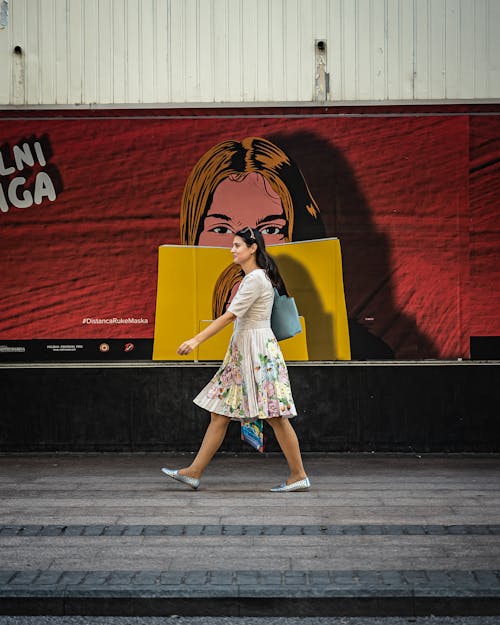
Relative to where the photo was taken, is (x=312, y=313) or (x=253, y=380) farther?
(x=312, y=313)

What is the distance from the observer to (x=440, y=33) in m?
9.71

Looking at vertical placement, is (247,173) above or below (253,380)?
above

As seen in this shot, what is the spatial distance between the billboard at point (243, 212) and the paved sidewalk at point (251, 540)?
1216 millimetres

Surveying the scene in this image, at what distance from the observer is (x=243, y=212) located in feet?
31.9

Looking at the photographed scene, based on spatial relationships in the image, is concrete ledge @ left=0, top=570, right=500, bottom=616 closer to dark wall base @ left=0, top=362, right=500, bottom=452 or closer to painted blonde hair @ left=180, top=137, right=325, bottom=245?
dark wall base @ left=0, top=362, right=500, bottom=452

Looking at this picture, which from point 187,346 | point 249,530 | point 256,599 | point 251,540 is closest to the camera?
point 256,599

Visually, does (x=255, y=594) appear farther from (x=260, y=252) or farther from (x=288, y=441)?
Result: (x=260, y=252)

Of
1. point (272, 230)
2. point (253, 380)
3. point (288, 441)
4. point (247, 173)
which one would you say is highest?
point (247, 173)

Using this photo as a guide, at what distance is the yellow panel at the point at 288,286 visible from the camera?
31.8 ft

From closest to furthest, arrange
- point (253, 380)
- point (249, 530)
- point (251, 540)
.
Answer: point (251, 540) < point (249, 530) < point (253, 380)

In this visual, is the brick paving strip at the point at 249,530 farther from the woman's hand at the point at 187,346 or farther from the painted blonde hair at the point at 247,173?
the painted blonde hair at the point at 247,173

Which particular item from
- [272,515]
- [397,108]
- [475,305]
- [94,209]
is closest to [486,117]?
[397,108]

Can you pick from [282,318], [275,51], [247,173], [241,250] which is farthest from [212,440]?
[275,51]

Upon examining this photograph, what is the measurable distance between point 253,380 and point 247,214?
2.20m
